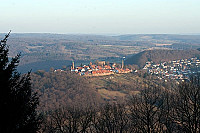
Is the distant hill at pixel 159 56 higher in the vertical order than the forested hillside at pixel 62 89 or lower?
higher

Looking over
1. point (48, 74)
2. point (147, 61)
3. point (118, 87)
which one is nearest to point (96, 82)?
point (118, 87)

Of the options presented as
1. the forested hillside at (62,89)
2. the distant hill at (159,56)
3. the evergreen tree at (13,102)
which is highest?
the evergreen tree at (13,102)

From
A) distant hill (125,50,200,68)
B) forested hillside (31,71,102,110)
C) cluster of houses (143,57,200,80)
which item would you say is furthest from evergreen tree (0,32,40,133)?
distant hill (125,50,200,68)

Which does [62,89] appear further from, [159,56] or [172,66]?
[159,56]

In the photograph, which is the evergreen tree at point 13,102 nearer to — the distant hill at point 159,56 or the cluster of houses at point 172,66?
the cluster of houses at point 172,66

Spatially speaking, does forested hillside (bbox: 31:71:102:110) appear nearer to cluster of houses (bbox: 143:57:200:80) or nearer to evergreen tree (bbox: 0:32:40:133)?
cluster of houses (bbox: 143:57:200:80)

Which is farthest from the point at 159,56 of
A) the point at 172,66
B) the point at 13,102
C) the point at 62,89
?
the point at 13,102

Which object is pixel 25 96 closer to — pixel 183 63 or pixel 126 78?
pixel 126 78

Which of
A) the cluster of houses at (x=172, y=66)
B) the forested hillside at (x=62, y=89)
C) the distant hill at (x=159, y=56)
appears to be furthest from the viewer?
the distant hill at (x=159, y=56)

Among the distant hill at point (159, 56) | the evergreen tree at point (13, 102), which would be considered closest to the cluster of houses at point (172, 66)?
the distant hill at point (159, 56)
